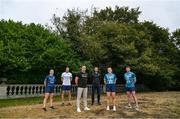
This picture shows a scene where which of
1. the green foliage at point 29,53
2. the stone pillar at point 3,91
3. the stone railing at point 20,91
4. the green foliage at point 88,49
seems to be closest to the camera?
the stone pillar at point 3,91

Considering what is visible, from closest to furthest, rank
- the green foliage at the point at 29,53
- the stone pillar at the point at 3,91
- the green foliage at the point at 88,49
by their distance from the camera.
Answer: the stone pillar at the point at 3,91, the green foliage at the point at 29,53, the green foliage at the point at 88,49

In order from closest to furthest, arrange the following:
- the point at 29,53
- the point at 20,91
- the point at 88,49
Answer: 1. the point at 20,91
2. the point at 29,53
3. the point at 88,49

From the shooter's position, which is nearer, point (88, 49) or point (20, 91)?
point (20, 91)

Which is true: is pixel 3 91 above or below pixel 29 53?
below

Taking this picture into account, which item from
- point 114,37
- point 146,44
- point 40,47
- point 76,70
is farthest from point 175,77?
point 40,47

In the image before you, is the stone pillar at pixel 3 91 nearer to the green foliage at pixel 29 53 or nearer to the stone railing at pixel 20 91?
the stone railing at pixel 20 91

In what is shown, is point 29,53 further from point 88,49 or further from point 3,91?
point 88,49

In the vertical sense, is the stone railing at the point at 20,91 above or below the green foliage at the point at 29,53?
below

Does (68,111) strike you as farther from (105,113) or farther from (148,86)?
(148,86)

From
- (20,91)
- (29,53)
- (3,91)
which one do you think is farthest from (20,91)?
(29,53)

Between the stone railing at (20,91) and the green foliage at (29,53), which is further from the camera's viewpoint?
the green foliage at (29,53)

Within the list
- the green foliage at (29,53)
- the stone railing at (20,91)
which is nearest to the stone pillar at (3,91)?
the stone railing at (20,91)

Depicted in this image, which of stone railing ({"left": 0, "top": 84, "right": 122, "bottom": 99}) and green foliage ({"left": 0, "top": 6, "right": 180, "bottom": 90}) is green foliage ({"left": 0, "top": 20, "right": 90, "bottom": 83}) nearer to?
green foliage ({"left": 0, "top": 6, "right": 180, "bottom": 90})

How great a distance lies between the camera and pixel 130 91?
1633 cm
